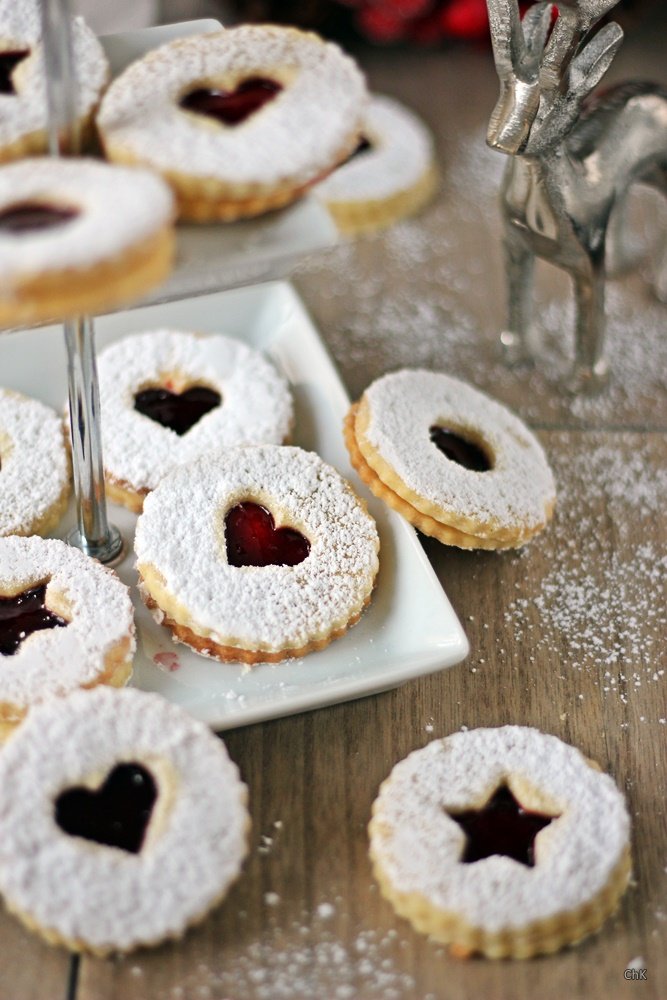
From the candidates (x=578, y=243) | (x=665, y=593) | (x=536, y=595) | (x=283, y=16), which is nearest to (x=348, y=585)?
(x=536, y=595)

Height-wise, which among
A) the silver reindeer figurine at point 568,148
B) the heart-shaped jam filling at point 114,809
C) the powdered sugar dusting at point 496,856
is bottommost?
A: the powdered sugar dusting at point 496,856

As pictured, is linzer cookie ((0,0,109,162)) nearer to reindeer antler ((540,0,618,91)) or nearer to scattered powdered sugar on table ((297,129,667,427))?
reindeer antler ((540,0,618,91))

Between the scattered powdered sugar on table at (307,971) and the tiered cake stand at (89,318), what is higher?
the tiered cake stand at (89,318)

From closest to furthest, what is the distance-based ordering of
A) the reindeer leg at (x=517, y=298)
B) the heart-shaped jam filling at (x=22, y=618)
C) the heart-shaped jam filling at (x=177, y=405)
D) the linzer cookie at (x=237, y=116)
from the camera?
the linzer cookie at (x=237, y=116) → the heart-shaped jam filling at (x=22, y=618) → the heart-shaped jam filling at (x=177, y=405) → the reindeer leg at (x=517, y=298)

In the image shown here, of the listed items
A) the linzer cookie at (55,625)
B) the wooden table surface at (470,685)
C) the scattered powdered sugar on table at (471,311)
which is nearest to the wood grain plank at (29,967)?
the wooden table surface at (470,685)

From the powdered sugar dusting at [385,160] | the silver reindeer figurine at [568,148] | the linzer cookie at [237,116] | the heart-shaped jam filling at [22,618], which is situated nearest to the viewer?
the linzer cookie at [237,116]

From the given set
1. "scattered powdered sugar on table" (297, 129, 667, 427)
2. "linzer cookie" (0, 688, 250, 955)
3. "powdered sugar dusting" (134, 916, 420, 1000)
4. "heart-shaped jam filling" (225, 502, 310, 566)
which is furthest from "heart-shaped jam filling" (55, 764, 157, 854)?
"scattered powdered sugar on table" (297, 129, 667, 427)

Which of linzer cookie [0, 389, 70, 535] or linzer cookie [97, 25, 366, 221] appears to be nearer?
linzer cookie [97, 25, 366, 221]

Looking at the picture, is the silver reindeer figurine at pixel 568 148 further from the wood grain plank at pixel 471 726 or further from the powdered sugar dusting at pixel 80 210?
the powdered sugar dusting at pixel 80 210
